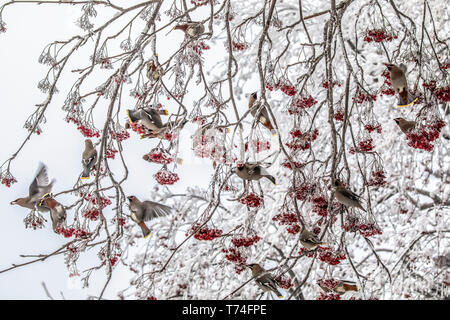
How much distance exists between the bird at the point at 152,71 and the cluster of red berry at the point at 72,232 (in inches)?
21.4

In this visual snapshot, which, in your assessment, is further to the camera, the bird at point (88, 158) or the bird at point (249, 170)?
the bird at point (88, 158)

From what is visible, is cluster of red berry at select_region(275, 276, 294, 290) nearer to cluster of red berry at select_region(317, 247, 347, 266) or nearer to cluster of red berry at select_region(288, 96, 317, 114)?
cluster of red berry at select_region(317, 247, 347, 266)

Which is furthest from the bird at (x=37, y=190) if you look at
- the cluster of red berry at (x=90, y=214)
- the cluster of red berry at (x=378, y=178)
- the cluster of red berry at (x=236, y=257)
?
the cluster of red berry at (x=378, y=178)

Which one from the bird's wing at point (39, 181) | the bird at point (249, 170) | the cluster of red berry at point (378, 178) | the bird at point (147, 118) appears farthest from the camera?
the cluster of red berry at point (378, 178)

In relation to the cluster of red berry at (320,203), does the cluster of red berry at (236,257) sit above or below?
below

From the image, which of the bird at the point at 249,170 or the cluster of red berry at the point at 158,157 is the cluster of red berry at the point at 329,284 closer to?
the bird at the point at 249,170

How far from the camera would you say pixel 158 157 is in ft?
4.00

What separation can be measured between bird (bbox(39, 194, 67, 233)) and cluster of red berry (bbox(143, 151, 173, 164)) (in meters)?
0.34

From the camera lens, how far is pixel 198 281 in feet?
11.8

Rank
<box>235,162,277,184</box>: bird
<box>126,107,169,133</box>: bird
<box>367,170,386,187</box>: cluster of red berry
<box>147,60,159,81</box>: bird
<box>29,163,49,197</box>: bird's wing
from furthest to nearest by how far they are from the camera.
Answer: <box>367,170,386,187</box>: cluster of red berry < <box>29,163,49,197</box>: bird's wing < <box>147,60,159,81</box>: bird < <box>126,107,169,133</box>: bird < <box>235,162,277,184</box>: bird

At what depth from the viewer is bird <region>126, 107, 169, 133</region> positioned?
3.83ft

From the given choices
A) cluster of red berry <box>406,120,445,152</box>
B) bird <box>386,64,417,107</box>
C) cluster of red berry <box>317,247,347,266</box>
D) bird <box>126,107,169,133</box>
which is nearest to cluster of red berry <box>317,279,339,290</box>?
cluster of red berry <box>317,247,347,266</box>

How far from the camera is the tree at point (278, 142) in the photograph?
4.09 ft

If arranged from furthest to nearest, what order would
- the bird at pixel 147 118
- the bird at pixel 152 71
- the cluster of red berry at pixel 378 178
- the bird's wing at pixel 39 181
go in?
1. the cluster of red berry at pixel 378 178
2. the bird's wing at pixel 39 181
3. the bird at pixel 152 71
4. the bird at pixel 147 118
